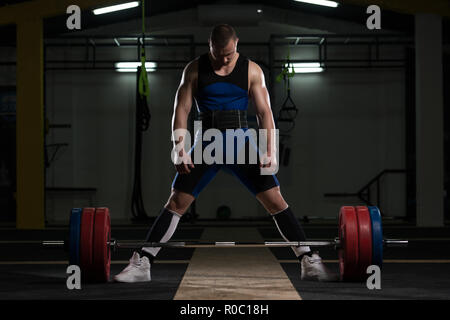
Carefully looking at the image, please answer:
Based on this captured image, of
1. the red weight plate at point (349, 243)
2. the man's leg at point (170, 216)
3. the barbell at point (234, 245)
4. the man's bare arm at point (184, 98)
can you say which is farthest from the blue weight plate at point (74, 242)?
the red weight plate at point (349, 243)

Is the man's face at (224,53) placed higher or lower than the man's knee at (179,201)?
higher

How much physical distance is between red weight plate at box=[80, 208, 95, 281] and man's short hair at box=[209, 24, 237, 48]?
102cm

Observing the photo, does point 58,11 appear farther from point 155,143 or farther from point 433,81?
point 433,81

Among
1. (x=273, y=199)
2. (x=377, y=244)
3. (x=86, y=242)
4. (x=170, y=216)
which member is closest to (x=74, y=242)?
(x=86, y=242)

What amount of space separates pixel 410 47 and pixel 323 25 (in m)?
1.35

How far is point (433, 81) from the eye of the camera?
326 inches

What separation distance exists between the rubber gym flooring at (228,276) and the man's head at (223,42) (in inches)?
43.6

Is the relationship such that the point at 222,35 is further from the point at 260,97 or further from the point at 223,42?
the point at 260,97

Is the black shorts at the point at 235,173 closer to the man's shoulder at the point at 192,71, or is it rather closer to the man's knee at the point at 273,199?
the man's knee at the point at 273,199

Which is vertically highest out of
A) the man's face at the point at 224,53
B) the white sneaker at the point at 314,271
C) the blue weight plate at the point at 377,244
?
the man's face at the point at 224,53

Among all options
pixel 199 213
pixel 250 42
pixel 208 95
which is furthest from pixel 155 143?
pixel 208 95

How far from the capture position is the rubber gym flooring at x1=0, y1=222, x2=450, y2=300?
2.94 meters

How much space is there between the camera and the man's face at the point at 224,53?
10.9ft

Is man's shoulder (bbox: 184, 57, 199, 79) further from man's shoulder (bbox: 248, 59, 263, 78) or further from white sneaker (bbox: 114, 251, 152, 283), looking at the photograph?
white sneaker (bbox: 114, 251, 152, 283)
